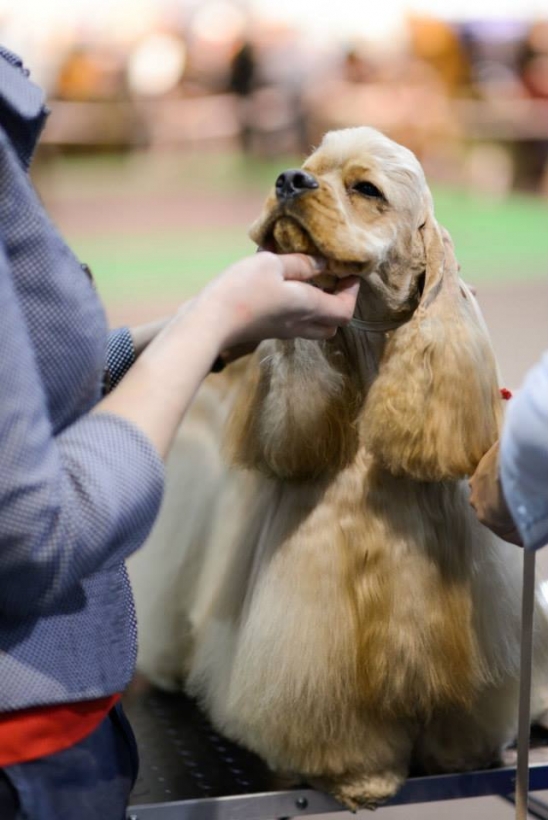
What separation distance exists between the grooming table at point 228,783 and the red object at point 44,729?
18.3 inches

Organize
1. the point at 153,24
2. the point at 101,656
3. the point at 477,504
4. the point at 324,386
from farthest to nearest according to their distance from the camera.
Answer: the point at 153,24
the point at 324,386
the point at 477,504
the point at 101,656

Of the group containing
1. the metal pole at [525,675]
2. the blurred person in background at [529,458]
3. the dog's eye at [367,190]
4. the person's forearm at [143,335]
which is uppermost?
the dog's eye at [367,190]

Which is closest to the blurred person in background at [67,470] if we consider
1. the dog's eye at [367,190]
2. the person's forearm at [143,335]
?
the dog's eye at [367,190]

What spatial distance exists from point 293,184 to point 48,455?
0.58 metres

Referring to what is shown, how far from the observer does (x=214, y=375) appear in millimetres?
1872

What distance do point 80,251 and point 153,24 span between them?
232 cm

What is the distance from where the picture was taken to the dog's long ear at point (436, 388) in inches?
53.6

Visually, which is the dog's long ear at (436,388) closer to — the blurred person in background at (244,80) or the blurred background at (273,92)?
the blurred background at (273,92)

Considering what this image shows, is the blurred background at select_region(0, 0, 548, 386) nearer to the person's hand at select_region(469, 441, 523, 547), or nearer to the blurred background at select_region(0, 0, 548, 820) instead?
the blurred background at select_region(0, 0, 548, 820)

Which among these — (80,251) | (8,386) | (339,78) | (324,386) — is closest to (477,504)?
(324,386)

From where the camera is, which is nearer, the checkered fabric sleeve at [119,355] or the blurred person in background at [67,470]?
the blurred person in background at [67,470]

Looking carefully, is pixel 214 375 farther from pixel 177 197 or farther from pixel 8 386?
pixel 177 197

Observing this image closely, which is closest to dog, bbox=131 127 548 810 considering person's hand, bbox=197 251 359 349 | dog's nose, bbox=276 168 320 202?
dog's nose, bbox=276 168 320 202

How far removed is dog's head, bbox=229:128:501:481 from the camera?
1347 mm
